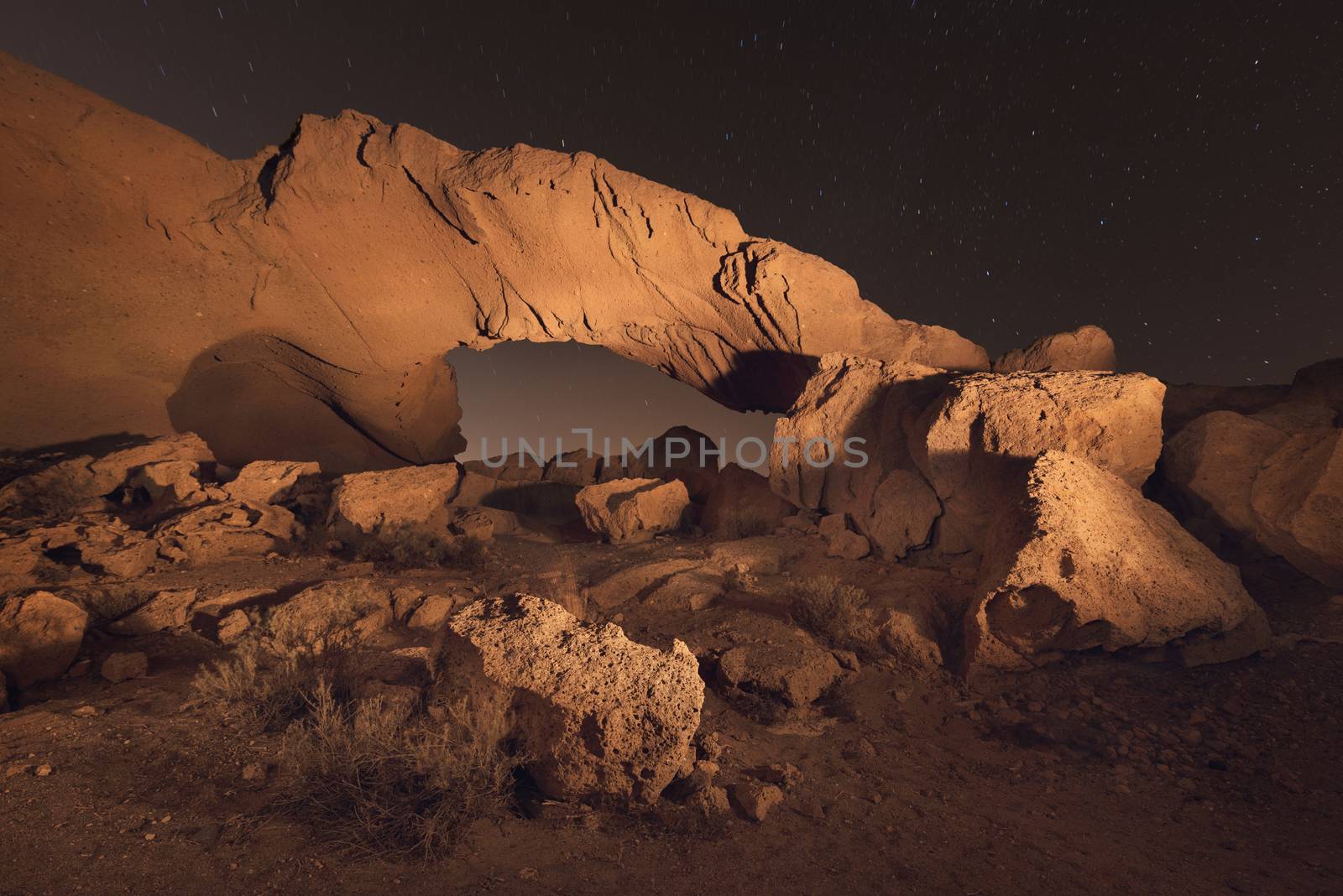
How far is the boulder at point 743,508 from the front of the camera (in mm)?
9312

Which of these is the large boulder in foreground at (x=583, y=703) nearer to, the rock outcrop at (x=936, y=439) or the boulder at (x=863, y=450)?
the rock outcrop at (x=936, y=439)

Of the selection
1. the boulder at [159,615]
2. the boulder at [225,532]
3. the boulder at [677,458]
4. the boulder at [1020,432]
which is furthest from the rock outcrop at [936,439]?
the boulder at [159,615]

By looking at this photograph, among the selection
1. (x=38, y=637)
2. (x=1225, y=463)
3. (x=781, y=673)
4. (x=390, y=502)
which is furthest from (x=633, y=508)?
(x=1225, y=463)

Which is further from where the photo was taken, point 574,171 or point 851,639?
point 574,171

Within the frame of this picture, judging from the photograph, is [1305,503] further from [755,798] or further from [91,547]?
[91,547]

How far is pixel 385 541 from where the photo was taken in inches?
299

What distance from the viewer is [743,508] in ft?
32.2

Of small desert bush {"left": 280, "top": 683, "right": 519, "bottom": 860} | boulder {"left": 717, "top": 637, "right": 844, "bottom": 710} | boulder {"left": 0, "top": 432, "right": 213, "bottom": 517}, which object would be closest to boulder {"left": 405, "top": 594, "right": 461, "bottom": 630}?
small desert bush {"left": 280, "top": 683, "right": 519, "bottom": 860}

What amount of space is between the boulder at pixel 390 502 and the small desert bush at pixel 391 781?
17.6ft

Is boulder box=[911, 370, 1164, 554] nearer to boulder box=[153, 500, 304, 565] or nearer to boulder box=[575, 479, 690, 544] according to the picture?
boulder box=[575, 479, 690, 544]

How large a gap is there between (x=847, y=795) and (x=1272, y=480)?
5443 mm

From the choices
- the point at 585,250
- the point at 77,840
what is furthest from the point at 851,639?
the point at 585,250

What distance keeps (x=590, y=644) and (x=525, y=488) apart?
9.95m

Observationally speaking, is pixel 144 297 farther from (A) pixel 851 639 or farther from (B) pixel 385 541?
(A) pixel 851 639
